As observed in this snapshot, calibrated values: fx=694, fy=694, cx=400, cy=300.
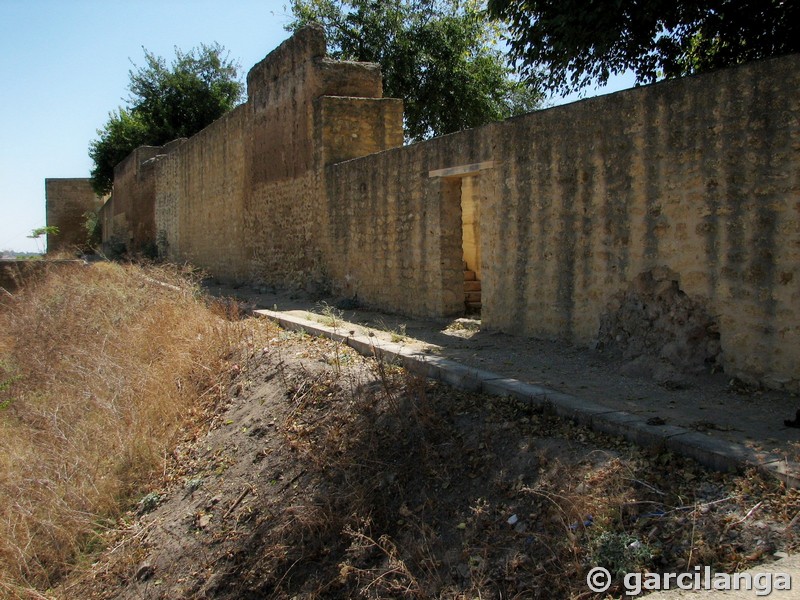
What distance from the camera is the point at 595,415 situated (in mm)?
4227

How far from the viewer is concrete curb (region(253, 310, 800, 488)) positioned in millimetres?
3410

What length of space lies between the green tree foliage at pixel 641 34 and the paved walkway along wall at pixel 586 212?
1158mm

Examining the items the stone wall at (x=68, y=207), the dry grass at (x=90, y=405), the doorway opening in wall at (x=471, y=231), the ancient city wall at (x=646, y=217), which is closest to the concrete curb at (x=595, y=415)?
the ancient city wall at (x=646, y=217)

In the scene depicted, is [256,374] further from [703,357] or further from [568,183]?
[703,357]

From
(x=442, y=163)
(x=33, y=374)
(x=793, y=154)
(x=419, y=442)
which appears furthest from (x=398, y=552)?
(x=33, y=374)

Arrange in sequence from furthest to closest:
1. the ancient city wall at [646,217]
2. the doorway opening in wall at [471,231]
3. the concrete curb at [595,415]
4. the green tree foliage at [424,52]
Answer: the green tree foliage at [424,52]
the doorway opening in wall at [471,231]
the ancient city wall at [646,217]
the concrete curb at [595,415]

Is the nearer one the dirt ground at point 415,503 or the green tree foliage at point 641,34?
the dirt ground at point 415,503

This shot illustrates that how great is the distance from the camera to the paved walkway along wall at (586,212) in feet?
16.1

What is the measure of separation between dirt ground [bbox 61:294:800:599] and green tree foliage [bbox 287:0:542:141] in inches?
572

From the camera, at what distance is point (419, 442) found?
15.8 ft

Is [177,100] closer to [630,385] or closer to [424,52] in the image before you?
[424,52]

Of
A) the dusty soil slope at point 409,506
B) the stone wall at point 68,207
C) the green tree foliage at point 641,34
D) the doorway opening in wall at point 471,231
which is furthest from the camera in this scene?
the stone wall at point 68,207

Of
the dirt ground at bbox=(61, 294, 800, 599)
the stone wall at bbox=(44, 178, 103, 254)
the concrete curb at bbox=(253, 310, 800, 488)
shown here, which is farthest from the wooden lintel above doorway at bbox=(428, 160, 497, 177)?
the stone wall at bbox=(44, 178, 103, 254)

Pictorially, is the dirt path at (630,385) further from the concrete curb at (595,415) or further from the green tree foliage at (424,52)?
the green tree foliage at (424,52)
